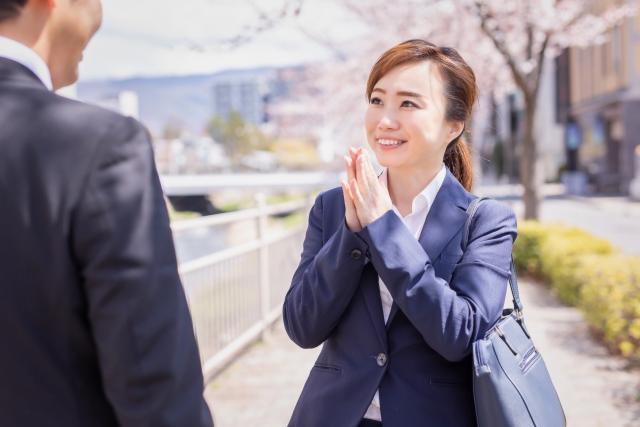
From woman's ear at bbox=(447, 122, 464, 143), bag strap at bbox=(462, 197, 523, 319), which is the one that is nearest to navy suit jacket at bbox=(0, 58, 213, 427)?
bag strap at bbox=(462, 197, 523, 319)

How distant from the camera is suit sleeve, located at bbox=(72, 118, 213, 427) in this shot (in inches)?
36.9

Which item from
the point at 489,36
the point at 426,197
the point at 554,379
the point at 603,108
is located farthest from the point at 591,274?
the point at 603,108

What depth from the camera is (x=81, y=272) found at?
96 cm

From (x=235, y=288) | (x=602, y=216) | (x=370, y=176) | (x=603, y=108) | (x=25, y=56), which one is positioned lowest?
(x=602, y=216)

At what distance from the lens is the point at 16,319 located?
0.96 m

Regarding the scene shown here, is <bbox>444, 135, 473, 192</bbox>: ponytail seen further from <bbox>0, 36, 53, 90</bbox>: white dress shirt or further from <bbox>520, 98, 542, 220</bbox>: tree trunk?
<bbox>520, 98, 542, 220</bbox>: tree trunk

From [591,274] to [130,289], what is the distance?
635cm

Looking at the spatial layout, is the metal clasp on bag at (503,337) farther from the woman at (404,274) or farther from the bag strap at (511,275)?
the bag strap at (511,275)

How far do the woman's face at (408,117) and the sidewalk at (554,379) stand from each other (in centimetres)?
316

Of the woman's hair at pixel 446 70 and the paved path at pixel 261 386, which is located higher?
the woman's hair at pixel 446 70

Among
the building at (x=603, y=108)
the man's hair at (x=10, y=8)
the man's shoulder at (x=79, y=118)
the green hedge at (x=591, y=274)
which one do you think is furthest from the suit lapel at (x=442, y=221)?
the building at (x=603, y=108)

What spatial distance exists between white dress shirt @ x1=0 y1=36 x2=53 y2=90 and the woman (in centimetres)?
86

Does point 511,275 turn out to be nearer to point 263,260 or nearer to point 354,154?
point 354,154

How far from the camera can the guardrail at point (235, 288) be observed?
16.6 feet
